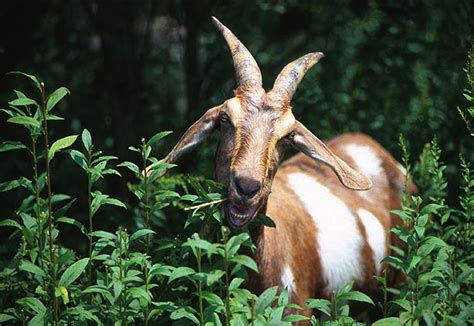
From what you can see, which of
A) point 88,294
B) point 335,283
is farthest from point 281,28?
point 88,294

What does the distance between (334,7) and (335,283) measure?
3.47 m

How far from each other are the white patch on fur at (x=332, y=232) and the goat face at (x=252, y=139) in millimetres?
843

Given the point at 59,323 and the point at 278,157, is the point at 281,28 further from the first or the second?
the point at 59,323

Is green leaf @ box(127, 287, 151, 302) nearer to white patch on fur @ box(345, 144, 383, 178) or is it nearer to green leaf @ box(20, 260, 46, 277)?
green leaf @ box(20, 260, 46, 277)

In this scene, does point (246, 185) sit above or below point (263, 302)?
above

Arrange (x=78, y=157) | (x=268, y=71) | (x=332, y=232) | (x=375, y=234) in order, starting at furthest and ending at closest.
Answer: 1. (x=268, y=71)
2. (x=375, y=234)
3. (x=332, y=232)
4. (x=78, y=157)

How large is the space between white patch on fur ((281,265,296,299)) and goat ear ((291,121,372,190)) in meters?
0.62

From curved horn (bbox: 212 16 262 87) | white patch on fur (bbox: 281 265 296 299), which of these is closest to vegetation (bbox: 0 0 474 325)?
white patch on fur (bbox: 281 265 296 299)

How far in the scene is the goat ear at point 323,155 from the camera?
4.62 metres

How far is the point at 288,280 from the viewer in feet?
16.0

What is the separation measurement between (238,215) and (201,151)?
3250 mm

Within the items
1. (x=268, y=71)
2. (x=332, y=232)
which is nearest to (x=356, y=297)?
(x=332, y=232)

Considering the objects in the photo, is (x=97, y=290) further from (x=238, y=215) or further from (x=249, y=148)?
(x=249, y=148)

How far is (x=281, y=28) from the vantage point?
30.4ft
